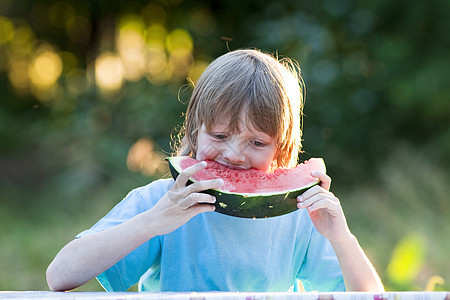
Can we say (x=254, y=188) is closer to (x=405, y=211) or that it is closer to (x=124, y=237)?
(x=124, y=237)

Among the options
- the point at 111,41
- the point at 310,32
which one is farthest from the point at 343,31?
the point at 111,41

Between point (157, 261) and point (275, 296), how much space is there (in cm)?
93

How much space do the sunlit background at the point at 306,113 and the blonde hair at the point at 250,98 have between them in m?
3.28

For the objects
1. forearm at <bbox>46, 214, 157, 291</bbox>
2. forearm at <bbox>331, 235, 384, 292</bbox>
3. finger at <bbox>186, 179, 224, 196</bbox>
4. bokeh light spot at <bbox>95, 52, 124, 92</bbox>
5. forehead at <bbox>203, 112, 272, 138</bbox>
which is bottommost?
forearm at <bbox>331, 235, 384, 292</bbox>

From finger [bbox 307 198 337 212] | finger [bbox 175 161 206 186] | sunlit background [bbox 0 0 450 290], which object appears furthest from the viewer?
sunlit background [bbox 0 0 450 290]

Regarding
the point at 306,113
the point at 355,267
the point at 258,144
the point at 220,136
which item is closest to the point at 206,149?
the point at 220,136

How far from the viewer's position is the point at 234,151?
6.86 ft

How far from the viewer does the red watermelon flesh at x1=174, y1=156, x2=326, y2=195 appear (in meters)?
2.05

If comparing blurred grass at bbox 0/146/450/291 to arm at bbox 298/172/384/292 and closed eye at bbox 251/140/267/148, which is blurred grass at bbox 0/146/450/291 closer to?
arm at bbox 298/172/384/292

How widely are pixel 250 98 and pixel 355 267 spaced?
76cm

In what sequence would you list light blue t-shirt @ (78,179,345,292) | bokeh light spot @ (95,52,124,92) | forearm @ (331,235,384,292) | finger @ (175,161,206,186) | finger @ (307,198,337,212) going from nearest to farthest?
finger @ (175,161,206,186) → finger @ (307,198,337,212) → forearm @ (331,235,384,292) → light blue t-shirt @ (78,179,345,292) → bokeh light spot @ (95,52,124,92)

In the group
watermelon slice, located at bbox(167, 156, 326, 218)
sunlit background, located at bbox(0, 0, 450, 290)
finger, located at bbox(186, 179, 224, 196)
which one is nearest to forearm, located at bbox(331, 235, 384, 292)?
watermelon slice, located at bbox(167, 156, 326, 218)

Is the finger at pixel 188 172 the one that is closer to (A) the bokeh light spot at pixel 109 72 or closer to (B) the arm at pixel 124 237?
(B) the arm at pixel 124 237

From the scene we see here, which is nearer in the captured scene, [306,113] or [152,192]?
[152,192]
